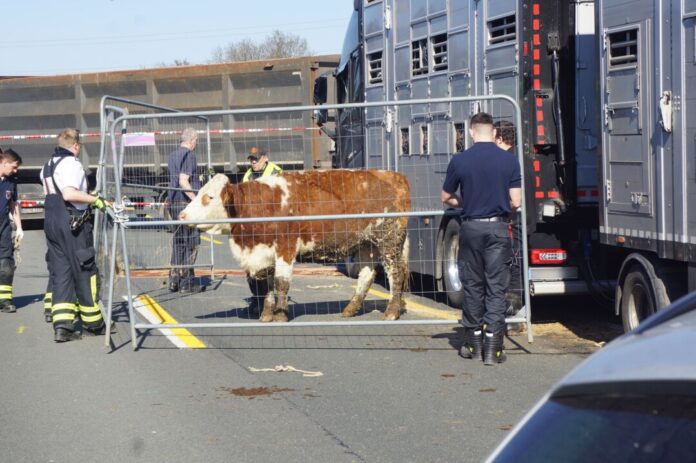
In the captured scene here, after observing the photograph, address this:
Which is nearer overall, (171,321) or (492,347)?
(492,347)

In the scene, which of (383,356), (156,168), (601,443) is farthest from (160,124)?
(601,443)

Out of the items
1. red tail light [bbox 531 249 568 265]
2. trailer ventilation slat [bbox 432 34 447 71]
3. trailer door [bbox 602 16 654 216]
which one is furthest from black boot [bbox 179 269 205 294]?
trailer door [bbox 602 16 654 216]

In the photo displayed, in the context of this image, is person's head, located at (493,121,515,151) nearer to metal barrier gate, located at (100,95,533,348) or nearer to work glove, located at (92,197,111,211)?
metal barrier gate, located at (100,95,533,348)

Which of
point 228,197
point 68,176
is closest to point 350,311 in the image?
point 228,197

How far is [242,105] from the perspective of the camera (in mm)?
25047

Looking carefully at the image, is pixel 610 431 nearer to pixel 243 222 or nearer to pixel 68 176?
pixel 243 222

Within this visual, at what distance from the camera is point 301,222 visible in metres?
10.9

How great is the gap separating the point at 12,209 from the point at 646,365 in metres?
11.7

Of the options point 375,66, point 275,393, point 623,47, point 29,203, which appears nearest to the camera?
point 275,393

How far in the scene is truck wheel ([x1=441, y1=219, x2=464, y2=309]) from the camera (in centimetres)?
1199

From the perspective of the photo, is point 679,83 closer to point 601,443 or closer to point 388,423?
point 388,423

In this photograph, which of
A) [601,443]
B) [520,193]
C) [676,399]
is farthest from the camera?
[520,193]

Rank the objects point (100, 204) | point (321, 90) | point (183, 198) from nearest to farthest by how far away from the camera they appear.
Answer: point (100, 204), point (183, 198), point (321, 90)

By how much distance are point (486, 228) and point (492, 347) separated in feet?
3.28
